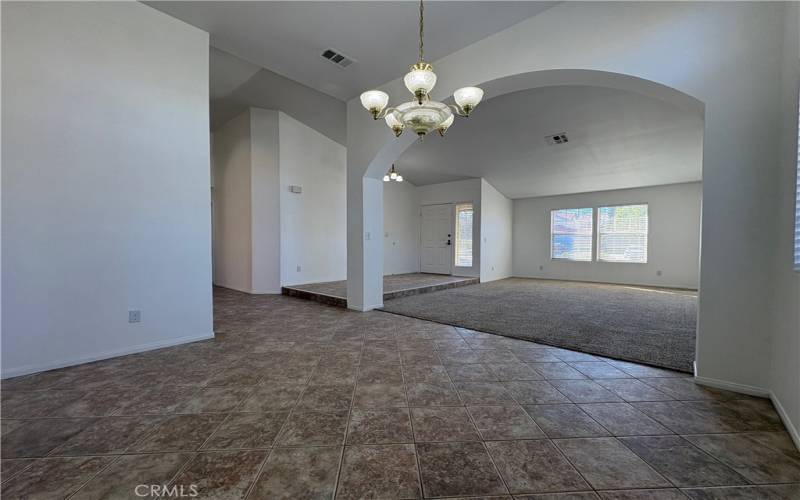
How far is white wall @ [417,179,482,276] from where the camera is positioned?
7805 mm

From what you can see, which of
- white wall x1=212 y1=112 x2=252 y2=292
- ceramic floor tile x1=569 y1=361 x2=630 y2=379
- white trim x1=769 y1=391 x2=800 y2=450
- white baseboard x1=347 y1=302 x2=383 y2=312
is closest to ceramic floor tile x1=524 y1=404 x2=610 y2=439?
ceramic floor tile x1=569 y1=361 x2=630 y2=379

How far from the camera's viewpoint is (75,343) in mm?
2533

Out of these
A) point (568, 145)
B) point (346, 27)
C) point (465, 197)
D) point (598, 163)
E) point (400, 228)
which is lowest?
point (400, 228)

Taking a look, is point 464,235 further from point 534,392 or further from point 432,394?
point 432,394

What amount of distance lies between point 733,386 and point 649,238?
6127 mm

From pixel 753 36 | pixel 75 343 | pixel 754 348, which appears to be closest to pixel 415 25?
pixel 753 36

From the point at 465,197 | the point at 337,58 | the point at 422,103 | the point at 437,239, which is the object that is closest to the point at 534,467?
the point at 422,103

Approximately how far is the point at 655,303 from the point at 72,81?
783cm

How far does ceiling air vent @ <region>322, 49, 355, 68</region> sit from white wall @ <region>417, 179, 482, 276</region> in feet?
16.2

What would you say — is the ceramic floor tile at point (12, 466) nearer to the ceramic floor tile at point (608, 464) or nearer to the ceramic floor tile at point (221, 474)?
the ceramic floor tile at point (221, 474)

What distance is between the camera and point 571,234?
8.09m

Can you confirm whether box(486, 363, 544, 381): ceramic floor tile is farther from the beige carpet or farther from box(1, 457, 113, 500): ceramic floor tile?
box(1, 457, 113, 500): ceramic floor tile

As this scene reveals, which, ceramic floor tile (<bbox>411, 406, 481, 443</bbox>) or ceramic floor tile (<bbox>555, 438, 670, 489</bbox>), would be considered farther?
ceramic floor tile (<bbox>411, 406, 481, 443</bbox>)

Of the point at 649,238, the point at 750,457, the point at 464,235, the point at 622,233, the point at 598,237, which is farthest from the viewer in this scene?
the point at 464,235
